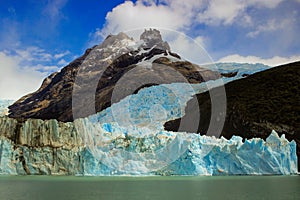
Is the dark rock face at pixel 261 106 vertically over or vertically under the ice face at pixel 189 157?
over

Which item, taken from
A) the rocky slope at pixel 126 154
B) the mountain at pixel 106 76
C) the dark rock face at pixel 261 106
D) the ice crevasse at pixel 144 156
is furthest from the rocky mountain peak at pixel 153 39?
the rocky slope at pixel 126 154

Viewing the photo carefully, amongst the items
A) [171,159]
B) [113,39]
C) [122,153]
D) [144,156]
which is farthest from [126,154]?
[113,39]

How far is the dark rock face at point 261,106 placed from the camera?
1439 inches

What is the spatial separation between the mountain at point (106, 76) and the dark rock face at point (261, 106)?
16059mm

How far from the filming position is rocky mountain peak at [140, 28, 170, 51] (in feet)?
294

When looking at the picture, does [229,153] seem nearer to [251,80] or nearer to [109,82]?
[251,80]

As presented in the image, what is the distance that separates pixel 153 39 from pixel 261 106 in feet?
175

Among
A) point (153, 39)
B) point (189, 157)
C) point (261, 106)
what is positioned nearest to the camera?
point (189, 157)

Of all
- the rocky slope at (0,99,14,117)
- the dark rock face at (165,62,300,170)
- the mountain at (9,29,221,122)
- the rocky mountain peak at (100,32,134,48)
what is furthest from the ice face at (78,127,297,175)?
the rocky mountain peak at (100,32,134,48)

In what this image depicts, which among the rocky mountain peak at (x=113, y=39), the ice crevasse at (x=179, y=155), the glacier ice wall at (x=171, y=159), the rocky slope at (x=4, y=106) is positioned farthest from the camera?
the rocky mountain peak at (x=113, y=39)

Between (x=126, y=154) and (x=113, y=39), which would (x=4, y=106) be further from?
(x=126, y=154)

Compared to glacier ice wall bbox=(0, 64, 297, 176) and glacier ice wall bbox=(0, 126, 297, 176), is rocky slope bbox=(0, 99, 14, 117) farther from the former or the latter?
glacier ice wall bbox=(0, 126, 297, 176)

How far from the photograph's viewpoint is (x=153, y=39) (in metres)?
91.1

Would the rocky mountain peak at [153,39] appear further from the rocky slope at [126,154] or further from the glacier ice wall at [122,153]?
the rocky slope at [126,154]
